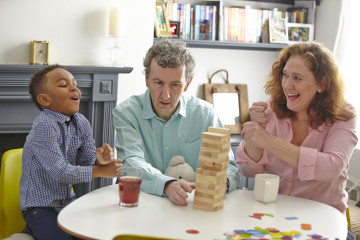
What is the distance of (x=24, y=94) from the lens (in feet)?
10.7

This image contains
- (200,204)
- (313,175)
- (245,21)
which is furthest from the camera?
(245,21)

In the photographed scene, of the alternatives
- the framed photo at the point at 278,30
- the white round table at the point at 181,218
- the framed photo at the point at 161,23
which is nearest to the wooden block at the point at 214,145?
the white round table at the point at 181,218

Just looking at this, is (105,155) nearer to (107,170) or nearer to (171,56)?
(107,170)

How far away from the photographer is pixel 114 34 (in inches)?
138

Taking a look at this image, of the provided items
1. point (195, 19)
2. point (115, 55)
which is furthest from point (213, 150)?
point (195, 19)

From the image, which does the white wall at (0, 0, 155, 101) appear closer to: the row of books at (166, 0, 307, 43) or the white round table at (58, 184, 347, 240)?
the row of books at (166, 0, 307, 43)

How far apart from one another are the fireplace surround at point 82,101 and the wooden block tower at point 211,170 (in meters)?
1.78

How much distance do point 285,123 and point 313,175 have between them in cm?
31

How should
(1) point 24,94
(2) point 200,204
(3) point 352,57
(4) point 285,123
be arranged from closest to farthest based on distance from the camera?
(2) point 200,204, (4) point 285,123, (1) point 24,94, (3) point 352,57

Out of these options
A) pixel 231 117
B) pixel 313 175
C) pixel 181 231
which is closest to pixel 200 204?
pixel 181 231

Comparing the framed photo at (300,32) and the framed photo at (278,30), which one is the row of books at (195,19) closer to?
the framed photo at (278,30)

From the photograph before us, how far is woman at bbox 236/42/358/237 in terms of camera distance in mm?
2105

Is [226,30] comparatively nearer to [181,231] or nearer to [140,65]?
[140,65]

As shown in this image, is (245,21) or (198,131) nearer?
(198,131)
